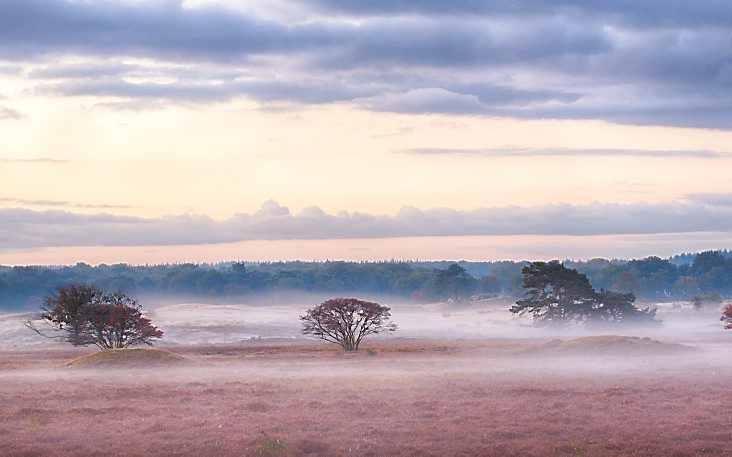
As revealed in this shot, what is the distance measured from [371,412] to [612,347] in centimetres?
2887

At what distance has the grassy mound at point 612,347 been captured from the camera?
53062 mm

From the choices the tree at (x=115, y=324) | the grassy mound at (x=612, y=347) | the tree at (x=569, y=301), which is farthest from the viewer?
the tree at (x=569, y=301)

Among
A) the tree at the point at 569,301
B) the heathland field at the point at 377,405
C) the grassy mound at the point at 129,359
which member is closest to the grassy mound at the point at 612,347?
the heathland field at the point at 377,405

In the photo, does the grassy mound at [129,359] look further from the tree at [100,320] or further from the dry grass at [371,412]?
the tree at [100,320]

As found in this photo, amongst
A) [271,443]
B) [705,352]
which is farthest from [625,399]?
[705,352]

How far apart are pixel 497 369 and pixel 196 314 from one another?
89.8 m

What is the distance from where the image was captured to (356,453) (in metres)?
23.1

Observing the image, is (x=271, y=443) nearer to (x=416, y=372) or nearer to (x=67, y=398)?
(x=67, y=398)

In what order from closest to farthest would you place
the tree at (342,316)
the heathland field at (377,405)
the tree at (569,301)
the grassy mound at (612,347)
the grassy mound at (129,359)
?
1. the heathland field at (377,405)
2. the grassy mound at (129,359)
3. the grassy mound at (612,347)
4. the tree at (342,316)
5. the tree at (569,301)

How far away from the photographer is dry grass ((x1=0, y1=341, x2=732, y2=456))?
23844 mm

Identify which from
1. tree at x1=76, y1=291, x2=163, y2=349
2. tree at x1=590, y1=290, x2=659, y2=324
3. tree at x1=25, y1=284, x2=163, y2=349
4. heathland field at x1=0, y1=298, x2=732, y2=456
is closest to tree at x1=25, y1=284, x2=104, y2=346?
tree at x1=25, y1=284, x2=163, y2=349

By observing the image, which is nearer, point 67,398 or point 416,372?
point 67,398

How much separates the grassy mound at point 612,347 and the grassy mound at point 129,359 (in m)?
23.6

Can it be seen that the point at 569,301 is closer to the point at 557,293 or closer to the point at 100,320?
the point at 557,293
